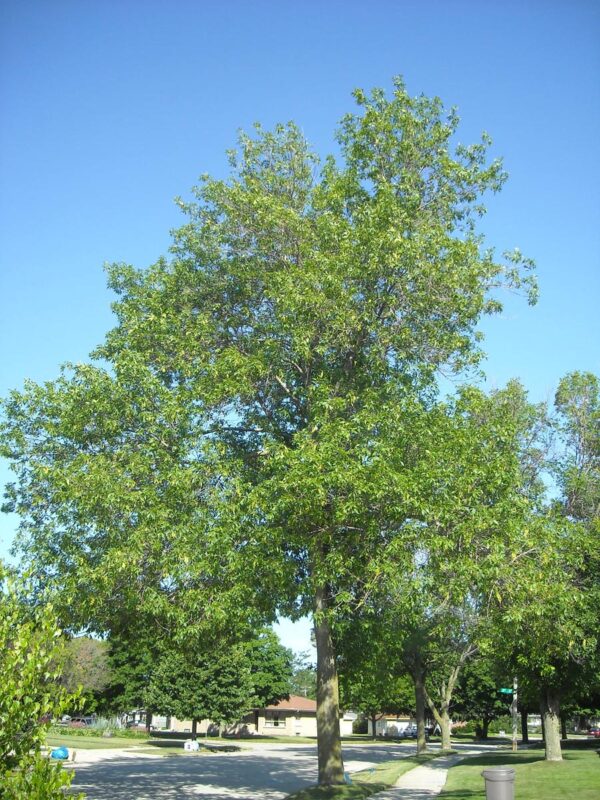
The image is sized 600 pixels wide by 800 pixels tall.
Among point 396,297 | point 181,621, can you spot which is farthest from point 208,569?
point 396,297

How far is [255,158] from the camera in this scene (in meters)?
21.8

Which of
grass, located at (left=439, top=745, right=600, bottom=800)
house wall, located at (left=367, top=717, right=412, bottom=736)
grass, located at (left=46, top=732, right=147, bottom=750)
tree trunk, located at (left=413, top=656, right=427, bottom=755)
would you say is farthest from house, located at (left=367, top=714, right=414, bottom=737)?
grass, located at (left=439, top=745, right=600, bottom=800)

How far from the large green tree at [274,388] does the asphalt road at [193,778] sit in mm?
5429

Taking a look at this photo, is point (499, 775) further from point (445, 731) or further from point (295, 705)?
point (295, 705)

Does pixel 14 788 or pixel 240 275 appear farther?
pixel 240 275

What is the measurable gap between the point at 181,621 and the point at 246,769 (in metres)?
21.9

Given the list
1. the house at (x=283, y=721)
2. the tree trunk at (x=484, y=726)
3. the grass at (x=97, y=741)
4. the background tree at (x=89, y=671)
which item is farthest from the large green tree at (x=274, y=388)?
the house at (x=283, y=721)

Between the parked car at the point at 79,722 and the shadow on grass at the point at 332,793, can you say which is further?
the parked car at the point at 79,722

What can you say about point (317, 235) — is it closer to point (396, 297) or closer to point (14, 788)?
point (396, 297)

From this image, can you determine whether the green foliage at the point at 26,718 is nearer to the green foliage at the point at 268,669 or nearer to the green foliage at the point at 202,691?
the green foliage at the point at 202,691

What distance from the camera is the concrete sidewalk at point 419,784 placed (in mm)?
19984

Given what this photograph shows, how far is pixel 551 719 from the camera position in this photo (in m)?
31.2

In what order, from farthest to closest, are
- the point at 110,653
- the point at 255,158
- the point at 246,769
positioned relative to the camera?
the point at 110,653, the point at 246,769, the point at 255,158

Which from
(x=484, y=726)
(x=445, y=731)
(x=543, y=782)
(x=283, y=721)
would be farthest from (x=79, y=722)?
(x=543, y=782)
